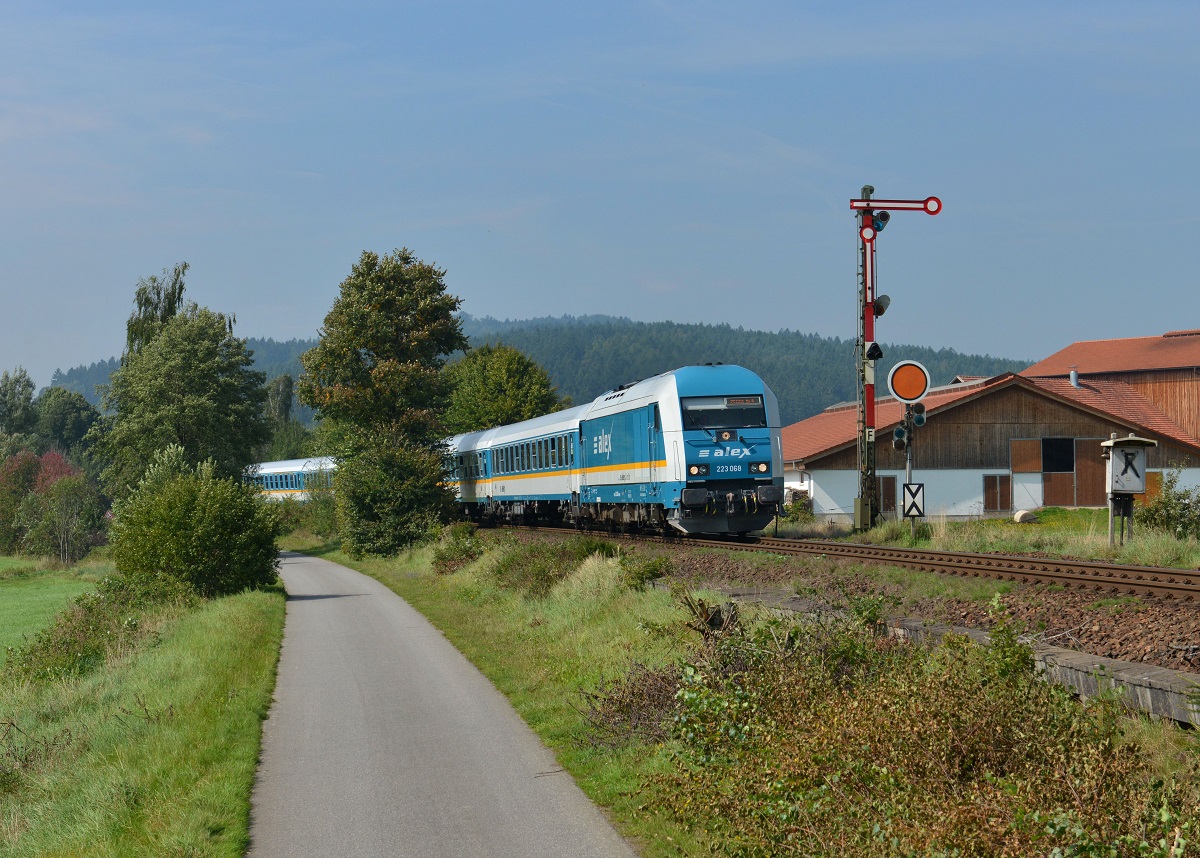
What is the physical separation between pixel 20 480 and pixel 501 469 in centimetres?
5502

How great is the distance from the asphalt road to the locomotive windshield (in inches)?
408

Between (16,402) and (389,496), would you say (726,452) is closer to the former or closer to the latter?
(389,496)

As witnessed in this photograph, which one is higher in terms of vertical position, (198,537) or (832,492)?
(832,492)

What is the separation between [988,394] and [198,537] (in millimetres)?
33108

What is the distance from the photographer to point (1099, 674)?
7969 millimetres

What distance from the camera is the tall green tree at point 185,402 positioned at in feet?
170

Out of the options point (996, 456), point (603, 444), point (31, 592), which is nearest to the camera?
point (603, 444)

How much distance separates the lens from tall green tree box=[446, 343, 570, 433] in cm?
8269

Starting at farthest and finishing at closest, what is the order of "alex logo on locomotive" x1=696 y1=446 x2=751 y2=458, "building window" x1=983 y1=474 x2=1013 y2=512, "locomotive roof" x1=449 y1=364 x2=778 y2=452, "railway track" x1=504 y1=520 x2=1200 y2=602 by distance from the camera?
"building window" x1=983 y1=474 x2=1013 y2=512, "locomotive roof" x1=449 y1=364 x2=778 y2=452, "alex logo on locomotive" x1=696 y1=446 x2=751 y2=458, "railway track" x1=504 y1=520 x2=1200 y2=602

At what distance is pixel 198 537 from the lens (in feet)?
85.4

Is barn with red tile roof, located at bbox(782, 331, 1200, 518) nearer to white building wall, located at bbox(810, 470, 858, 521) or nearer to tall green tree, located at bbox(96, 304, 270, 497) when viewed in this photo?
white building wall, located at bbox(810, 470, 858, 521)

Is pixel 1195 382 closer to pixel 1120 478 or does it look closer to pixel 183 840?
pixel 1120 478

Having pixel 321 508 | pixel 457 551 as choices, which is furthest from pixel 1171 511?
pixel 321 508

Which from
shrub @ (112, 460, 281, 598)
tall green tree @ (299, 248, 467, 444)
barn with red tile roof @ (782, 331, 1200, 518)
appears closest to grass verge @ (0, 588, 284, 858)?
shrub @ (112, 460, 281, 598)
